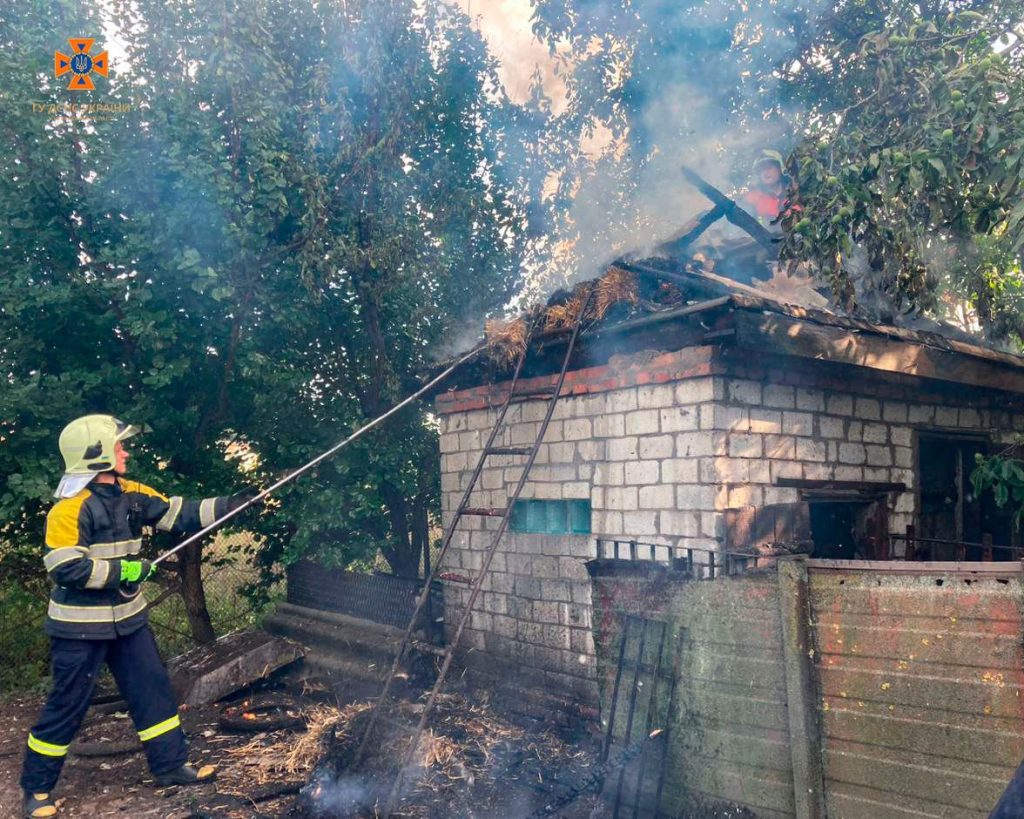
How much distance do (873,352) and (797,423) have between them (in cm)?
78

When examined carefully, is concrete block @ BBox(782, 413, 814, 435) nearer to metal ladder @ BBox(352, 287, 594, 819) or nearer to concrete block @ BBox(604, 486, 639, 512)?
concrete block @ BBox(604, 486, 639, 512)

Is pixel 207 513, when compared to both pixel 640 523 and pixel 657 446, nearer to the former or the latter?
pixel 640 523

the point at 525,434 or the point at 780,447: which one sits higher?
the point at 525,434

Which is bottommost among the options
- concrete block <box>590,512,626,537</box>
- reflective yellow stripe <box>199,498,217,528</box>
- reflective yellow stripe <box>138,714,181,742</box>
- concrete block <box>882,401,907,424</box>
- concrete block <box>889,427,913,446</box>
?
reflective yellow stripe <box>138,714,181,742</box>

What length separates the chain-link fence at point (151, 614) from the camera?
827cm

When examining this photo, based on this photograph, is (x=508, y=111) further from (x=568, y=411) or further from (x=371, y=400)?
(x=568, y=411)

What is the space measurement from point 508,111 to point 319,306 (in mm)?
4197

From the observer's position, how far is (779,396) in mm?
5738

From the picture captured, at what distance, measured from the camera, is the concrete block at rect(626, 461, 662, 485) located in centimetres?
577

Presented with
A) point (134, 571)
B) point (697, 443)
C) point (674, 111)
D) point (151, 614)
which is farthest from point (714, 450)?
point (674, 111)

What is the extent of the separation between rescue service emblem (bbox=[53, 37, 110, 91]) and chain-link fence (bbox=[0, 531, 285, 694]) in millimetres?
4816

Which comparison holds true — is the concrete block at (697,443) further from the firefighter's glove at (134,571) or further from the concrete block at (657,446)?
the firefighter's glove at (134,571)

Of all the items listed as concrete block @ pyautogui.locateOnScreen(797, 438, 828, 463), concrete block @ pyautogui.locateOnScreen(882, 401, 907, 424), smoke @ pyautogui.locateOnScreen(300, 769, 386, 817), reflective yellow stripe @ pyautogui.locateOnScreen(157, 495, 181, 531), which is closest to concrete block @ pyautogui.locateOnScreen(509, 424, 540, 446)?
concrete block @ pyautogui.locateOnScreen(797, 438, 828, 463)

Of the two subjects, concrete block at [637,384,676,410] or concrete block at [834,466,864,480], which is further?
concrete block at [834,466,864,480]
